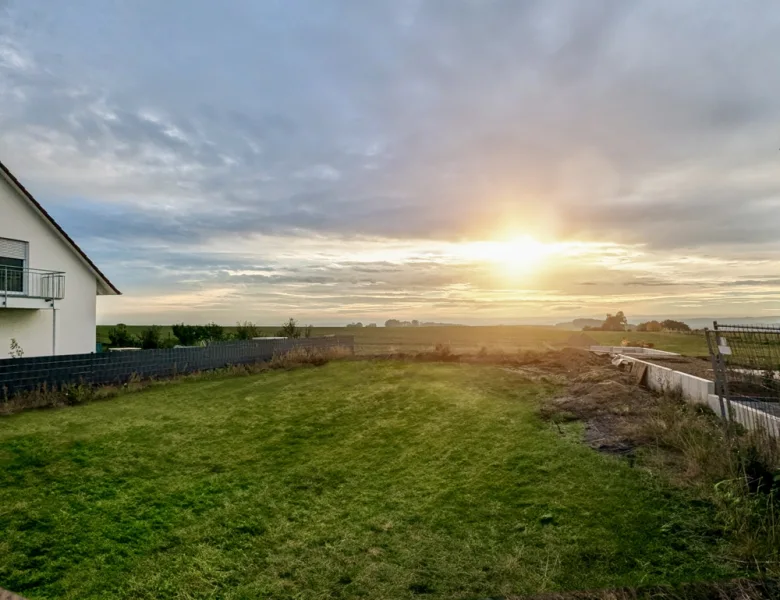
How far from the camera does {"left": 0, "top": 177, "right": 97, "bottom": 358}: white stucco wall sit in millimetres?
16391

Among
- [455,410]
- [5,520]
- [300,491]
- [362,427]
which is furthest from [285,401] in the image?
[5,520]

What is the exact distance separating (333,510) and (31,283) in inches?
659

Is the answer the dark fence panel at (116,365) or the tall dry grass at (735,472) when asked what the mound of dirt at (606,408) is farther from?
the dark fence panel at (116,365)

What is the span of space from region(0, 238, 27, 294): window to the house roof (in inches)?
44.9

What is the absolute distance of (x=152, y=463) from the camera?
6578 millimetres

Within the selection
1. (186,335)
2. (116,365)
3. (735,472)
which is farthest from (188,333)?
(735,472)

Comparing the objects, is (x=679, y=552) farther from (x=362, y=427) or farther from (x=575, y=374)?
(x=575, y=374)

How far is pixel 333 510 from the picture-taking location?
5.10 metres

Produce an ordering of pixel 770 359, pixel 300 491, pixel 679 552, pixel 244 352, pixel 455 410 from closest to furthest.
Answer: pixel 679 552 → pixel 770 359 → pixel 300 491 → pixel 455 410 → pixel 244 352

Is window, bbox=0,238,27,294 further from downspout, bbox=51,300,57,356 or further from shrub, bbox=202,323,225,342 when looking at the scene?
shrub, bbox=202,323,225,342

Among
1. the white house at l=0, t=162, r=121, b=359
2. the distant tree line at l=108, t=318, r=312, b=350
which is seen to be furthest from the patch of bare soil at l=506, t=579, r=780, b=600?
the distant tree line at l=108, t=318, r=312, b=350

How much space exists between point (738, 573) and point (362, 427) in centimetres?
538

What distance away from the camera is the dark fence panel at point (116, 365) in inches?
419

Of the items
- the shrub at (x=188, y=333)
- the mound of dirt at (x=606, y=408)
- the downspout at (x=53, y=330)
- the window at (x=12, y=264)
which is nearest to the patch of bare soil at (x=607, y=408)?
the mound of dirt at (x=606, y=408)
